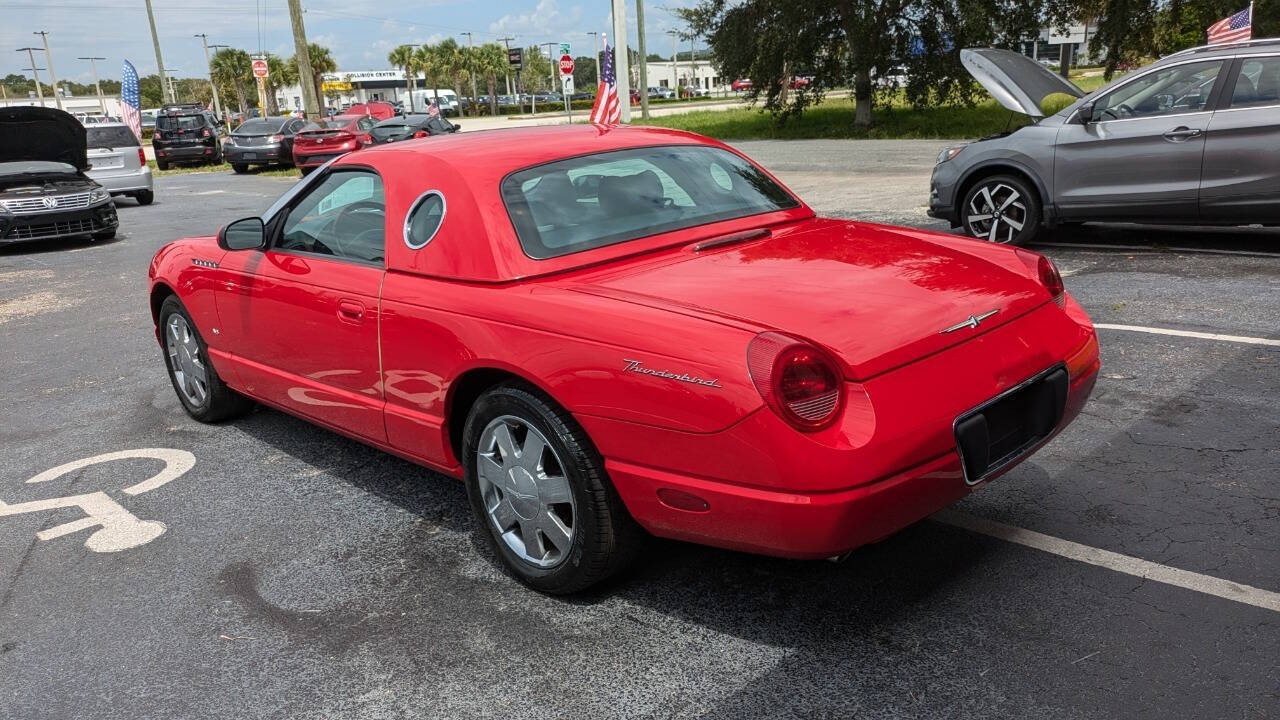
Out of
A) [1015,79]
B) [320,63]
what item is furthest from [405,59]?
[1015,79]

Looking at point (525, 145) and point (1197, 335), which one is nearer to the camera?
point (525, 145)

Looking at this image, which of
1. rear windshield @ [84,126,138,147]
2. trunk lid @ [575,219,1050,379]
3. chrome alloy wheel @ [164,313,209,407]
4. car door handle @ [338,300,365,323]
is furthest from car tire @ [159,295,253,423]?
rear windshield @ [84,126,138,147]

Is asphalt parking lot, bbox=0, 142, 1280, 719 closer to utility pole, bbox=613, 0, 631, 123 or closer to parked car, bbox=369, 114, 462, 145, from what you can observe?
parked car, bbox=369, 114, 462, 145

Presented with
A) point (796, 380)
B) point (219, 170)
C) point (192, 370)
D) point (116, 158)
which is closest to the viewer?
point (796, 380)

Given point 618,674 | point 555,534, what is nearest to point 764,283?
point 555,534

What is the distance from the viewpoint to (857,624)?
10.2ft

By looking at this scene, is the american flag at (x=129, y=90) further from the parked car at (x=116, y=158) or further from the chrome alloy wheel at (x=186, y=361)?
the chrome alloy wheel at (x=186, y=361)

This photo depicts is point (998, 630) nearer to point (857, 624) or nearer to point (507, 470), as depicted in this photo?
point (857, 624)

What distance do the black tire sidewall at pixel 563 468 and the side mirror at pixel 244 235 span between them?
1.65m

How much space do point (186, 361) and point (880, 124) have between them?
86.9 ft

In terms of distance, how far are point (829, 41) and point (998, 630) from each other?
92.3ft

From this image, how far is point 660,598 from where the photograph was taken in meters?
3.37

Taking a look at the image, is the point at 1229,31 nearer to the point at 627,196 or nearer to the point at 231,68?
the point at 627,196

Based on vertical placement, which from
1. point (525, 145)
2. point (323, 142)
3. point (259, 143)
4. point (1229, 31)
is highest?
point (1229, 31)
